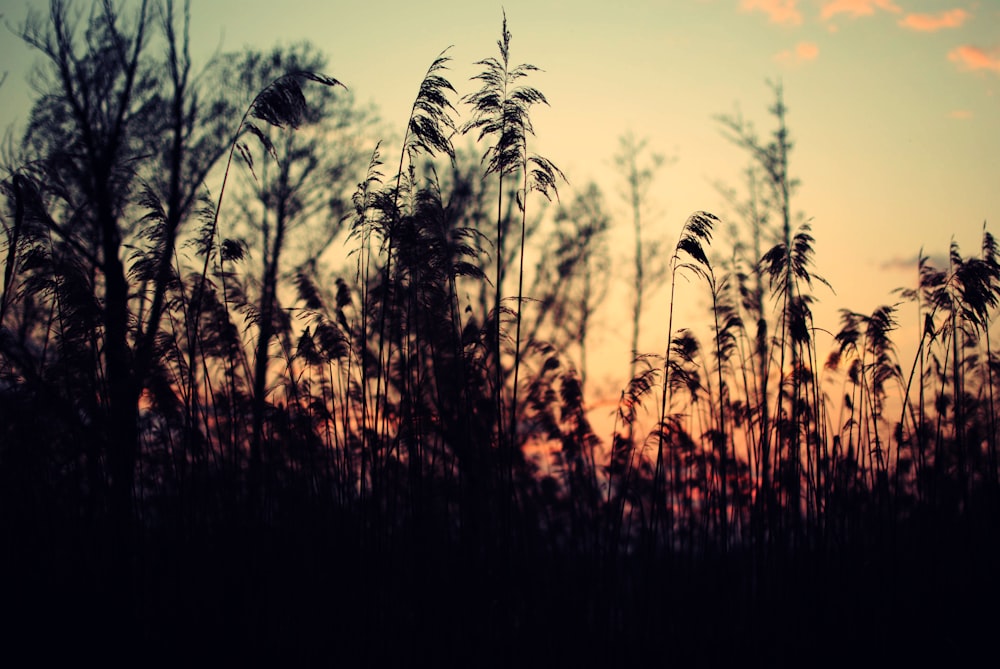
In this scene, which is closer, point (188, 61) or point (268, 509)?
point (268, 509)

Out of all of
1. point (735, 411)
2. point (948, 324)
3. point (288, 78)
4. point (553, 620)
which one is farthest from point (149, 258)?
point (948, 324)

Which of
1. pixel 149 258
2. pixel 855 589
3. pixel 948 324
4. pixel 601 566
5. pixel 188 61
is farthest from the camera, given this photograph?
pixel 188 61

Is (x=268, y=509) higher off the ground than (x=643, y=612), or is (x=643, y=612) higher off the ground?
(x=268, y=509)

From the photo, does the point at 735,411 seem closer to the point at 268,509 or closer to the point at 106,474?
the point at 268,509

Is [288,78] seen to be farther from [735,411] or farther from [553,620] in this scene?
[735,411]

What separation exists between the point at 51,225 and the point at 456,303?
361 centimetres

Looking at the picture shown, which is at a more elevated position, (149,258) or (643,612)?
(149,258)

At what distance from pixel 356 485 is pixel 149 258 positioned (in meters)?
2.56

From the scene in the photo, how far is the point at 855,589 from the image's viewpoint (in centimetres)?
442

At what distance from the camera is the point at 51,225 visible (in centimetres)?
557

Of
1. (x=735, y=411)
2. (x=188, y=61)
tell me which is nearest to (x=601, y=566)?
(x=735, y=411)

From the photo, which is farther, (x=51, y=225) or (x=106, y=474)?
(x=51, y=225)

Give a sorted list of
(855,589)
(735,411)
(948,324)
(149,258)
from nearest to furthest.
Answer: (855,589)
(149,258)
(948,324)
(735,411)

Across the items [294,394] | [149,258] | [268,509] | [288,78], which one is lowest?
[268,509]
